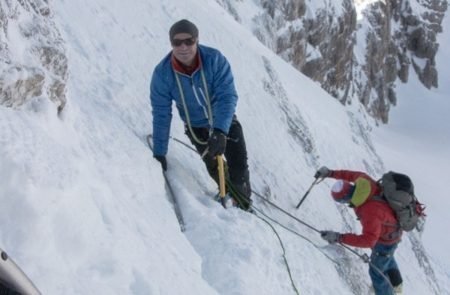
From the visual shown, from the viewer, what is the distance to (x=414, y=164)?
1314 inches

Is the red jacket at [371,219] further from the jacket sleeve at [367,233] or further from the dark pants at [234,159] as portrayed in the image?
the dark pants at [234,159]

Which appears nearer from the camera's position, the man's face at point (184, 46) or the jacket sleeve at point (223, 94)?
the man's face at point (184, 46)

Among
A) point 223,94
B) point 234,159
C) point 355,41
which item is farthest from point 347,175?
point 355,41

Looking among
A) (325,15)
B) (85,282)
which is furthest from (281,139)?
(325,15)

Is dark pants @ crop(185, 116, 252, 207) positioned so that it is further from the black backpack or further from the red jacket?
the black backpack

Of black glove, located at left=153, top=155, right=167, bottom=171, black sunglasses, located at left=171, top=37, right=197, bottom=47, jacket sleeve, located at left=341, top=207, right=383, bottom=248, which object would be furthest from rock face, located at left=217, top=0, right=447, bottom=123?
black sunglasses, located at left=171, top=37, right=197, bottom=47

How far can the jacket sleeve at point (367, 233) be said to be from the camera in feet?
22.2

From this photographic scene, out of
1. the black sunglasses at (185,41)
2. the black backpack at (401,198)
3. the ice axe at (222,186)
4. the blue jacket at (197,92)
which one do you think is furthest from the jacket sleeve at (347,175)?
the black sunglasses at (185,41)

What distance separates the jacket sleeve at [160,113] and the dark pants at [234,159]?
55 cm

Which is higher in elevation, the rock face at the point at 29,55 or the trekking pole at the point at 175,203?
the rock face at the point at 29,55

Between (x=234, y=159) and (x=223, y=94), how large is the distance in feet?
3.24

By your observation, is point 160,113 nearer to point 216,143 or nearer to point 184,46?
point 216,143

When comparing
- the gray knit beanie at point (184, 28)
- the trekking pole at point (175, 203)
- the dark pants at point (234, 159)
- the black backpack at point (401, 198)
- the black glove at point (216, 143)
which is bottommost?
the black backpack at point (401, 198)

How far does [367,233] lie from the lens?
22.5 ft
